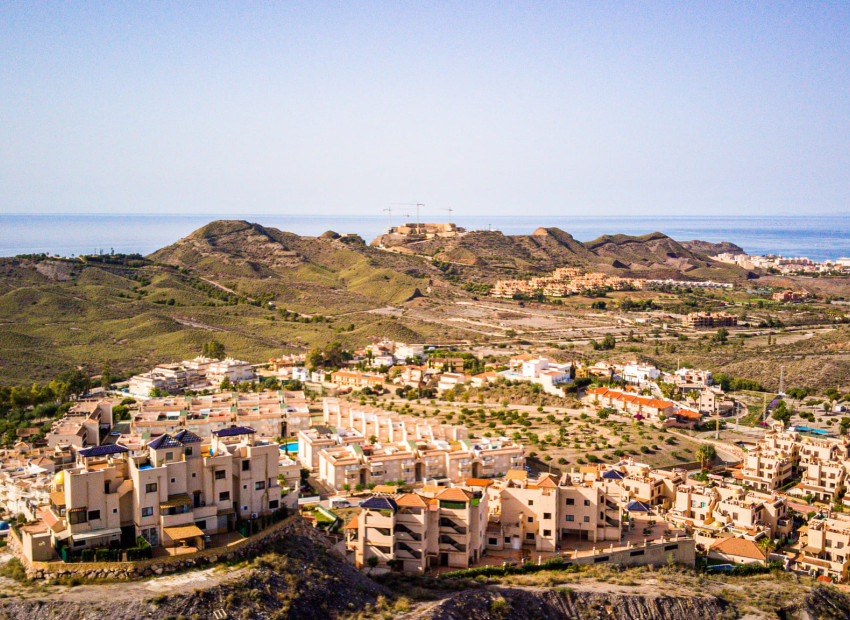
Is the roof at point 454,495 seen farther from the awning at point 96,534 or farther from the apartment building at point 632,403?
the apartment building at point 632,403

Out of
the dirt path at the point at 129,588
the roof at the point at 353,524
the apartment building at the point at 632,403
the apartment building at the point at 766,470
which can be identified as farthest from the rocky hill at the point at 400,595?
the apartment building at the point at 632,403

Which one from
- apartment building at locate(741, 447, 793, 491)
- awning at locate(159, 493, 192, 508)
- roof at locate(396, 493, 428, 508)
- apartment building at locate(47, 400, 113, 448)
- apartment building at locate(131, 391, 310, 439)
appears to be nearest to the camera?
awning at locate(159, 493, 192, 508)

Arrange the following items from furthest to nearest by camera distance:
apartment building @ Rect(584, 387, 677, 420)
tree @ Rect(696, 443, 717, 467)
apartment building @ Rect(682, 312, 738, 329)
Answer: apartment building @ Rect(682, 312, 738, 329) → apartment building @ Rect(584, 387, 677, 420) → tree @ Rect(696, 443, 717, 467)

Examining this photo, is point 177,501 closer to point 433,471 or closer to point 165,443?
point 165,443

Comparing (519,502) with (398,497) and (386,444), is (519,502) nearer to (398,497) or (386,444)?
(398,497)

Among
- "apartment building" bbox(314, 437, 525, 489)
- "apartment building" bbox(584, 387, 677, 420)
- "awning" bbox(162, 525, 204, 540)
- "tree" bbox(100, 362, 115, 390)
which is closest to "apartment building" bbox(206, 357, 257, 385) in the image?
"tree" bbox(100, 362, 115, 390)

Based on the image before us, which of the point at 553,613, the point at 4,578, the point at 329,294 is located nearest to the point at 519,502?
the point at 553,613

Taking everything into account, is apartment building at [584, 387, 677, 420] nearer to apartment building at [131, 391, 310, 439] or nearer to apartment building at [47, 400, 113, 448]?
apartment building at [131, 391, 310, 439]
